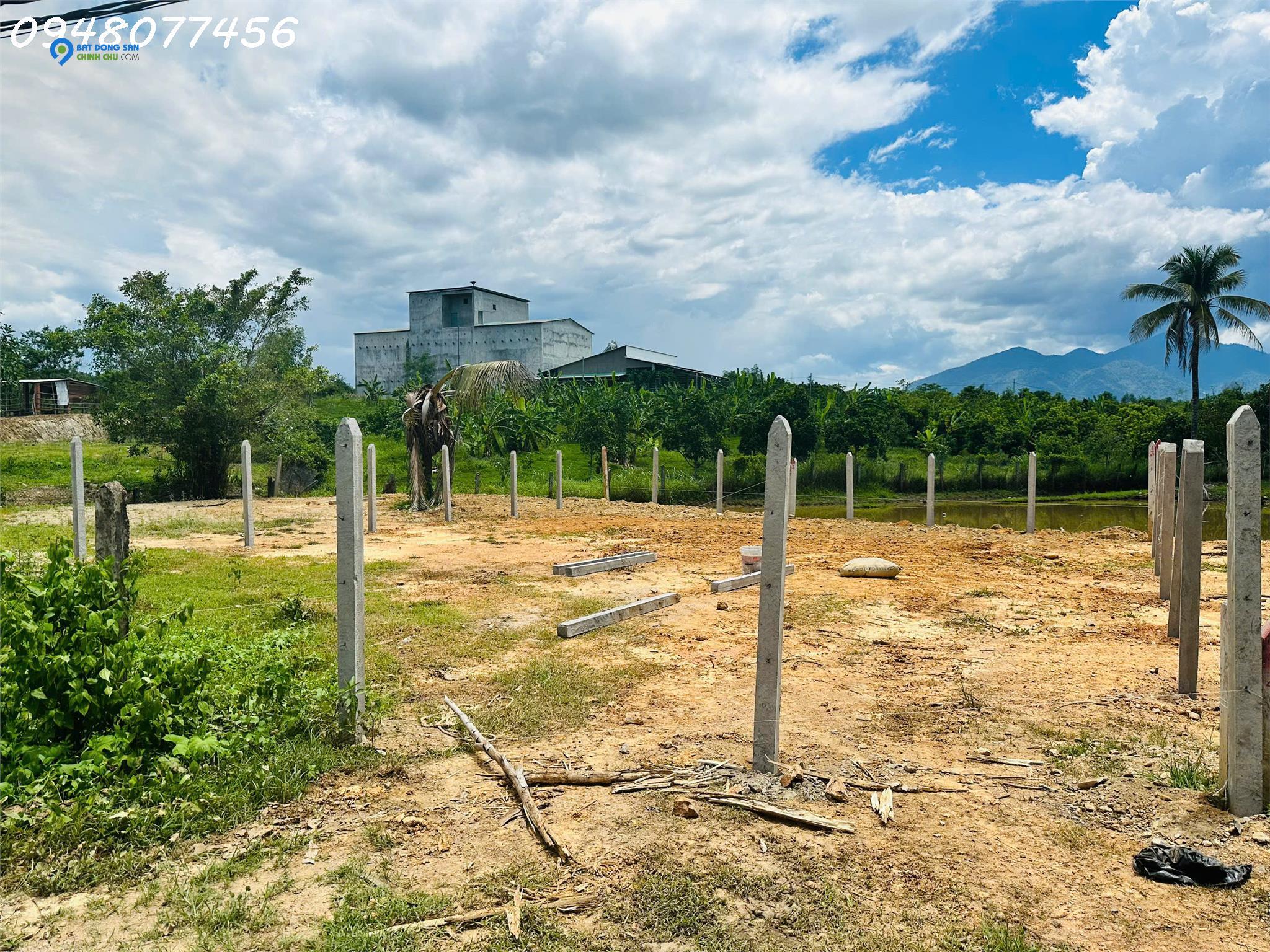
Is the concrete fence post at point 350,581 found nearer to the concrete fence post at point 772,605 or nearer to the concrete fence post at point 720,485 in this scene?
the concrete fence post at point 772,605

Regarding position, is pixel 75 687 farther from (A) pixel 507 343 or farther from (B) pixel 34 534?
(A) pixel 507 343

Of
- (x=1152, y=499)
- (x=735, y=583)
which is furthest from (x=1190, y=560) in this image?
(x=1152, y=499)

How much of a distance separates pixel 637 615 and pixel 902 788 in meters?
4.90

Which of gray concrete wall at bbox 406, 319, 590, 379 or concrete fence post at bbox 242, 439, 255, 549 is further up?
gray concrete wall at bbox 406, 319, 590, 379

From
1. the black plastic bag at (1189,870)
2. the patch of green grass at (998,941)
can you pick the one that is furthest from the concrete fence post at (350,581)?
the black plastic bag at (1189,870)

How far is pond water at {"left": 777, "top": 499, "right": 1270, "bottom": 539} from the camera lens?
2566 cm

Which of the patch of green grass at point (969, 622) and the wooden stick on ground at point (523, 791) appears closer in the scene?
the wooden stick on ground at point (523, 791)

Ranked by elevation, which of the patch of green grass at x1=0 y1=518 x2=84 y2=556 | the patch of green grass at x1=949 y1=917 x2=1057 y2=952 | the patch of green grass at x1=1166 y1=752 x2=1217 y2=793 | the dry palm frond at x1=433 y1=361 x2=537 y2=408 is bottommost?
the patch of green grass at x1=949 y1=917 x2=1057 y2=952

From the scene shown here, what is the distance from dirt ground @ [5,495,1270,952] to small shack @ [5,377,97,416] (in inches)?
1536

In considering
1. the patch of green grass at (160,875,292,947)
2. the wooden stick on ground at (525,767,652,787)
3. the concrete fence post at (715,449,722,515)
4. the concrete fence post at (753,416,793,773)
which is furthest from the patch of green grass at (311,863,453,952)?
the concrete fence post at (715,449,722,515)

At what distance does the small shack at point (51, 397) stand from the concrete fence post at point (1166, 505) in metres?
43.1

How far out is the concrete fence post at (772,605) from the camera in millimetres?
4617

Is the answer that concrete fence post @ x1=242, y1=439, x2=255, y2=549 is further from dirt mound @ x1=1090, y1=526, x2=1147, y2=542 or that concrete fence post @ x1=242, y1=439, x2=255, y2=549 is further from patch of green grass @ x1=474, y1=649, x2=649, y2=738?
dirt mound @ x1=1090, y1=526, x2=1147, y2=542

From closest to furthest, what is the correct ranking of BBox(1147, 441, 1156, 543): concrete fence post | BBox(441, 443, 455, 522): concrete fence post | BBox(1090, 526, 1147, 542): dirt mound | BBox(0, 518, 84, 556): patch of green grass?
BBox(0, 518, 84, 556): patch of green grass → BBox(1147, 441, 1156, 543): concrete fence post → BBox(1090, 526, 1147, 542): dirt mound → BBox(441, 443, 455, 522): concrete fence post
